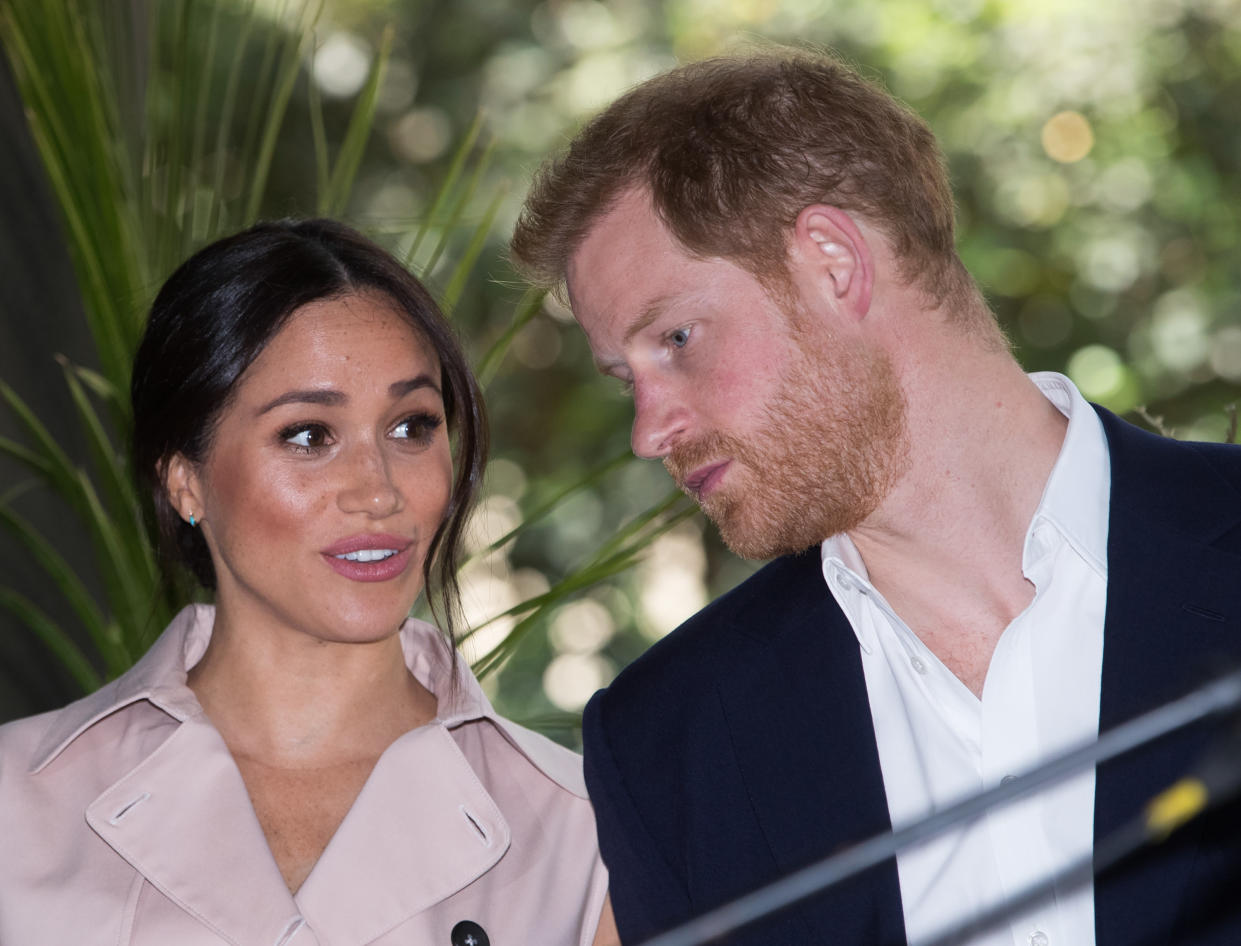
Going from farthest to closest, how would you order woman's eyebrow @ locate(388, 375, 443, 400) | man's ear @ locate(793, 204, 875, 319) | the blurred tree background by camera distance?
1. the blurred tree background
2. woman's eyebrow @ locate(388, 375, 443, 400)
3. man's ear @ locate(793, 204, 875, 319)

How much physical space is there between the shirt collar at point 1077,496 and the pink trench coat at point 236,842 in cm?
51

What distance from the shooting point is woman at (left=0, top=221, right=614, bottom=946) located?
1.80m

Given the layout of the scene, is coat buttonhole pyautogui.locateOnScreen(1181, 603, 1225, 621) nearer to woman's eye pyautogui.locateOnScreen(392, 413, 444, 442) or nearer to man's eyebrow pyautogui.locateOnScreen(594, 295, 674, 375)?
man's eyebrow pyautogui.locateOnScreen(594, 295, 674, 375)

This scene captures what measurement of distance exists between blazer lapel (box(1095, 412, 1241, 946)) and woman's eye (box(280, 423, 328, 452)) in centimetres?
97

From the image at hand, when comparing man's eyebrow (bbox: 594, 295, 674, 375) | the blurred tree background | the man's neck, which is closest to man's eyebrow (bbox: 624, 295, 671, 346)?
man's eyebrow (bbox: 594, 295, 674, 375)

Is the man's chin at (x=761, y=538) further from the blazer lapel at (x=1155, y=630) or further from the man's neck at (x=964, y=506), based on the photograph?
the blazer lapel at (x=1155, y=630)

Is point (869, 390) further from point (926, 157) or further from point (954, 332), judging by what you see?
point (926, 157)

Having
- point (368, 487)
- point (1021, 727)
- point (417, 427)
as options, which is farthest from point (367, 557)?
point (1021, 727)

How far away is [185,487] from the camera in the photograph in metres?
2.03

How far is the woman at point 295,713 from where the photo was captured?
180cm

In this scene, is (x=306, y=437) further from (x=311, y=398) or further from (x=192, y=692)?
(x=192, y=692)

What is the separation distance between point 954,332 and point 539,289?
0.61 m

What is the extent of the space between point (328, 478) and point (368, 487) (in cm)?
5

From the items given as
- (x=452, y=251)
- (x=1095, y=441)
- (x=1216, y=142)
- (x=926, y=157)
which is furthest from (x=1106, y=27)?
(x=1095, y=441)
